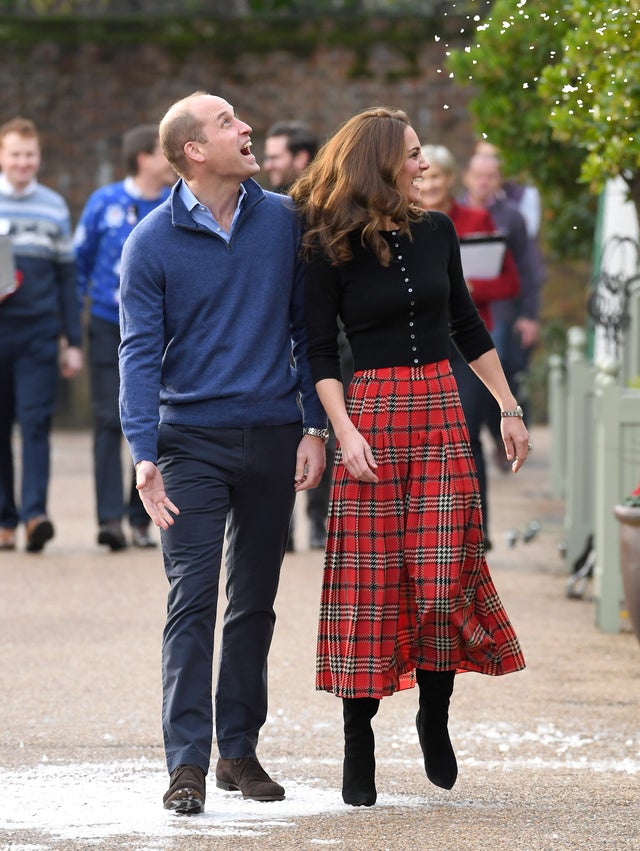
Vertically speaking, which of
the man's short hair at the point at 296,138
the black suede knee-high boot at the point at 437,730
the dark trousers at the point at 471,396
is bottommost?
the black suede knee-high boot at the point at 437,730

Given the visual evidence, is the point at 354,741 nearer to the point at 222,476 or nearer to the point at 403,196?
the point at 222,476

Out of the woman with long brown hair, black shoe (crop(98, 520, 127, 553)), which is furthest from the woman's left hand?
black shoe (crop(98, 520, 127, 553))

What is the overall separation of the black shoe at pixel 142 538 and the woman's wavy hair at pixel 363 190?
5.19m

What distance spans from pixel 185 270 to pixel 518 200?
8.99m

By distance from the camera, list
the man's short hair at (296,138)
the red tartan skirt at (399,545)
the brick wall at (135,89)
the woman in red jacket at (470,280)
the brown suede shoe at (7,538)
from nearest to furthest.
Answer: the red tartan skirt at (399,545), the woman in red jacket at (470,280), the man's short hair at (296,138), the brown suede shoe at (7,538), the brick wall at (135,89)

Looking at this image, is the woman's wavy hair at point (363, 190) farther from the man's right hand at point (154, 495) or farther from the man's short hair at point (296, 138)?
the man's short hair at point (296, 138)

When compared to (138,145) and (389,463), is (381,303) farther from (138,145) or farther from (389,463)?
(138,145)

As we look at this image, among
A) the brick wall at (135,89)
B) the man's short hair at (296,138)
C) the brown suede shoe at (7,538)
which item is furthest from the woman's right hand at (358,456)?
the brick wall at (135,89)

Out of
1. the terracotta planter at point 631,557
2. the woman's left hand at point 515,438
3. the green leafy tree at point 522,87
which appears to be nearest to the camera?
the woman's left hand at point 515,438

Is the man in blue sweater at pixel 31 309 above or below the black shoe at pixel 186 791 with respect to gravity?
above

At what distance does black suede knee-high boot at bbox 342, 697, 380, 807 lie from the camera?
4535 millimetres

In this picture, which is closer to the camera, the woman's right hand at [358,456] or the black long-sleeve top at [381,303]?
the woman's right hand at [358,456]

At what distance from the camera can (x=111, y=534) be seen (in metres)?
9.34

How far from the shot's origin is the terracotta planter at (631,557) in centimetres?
606
